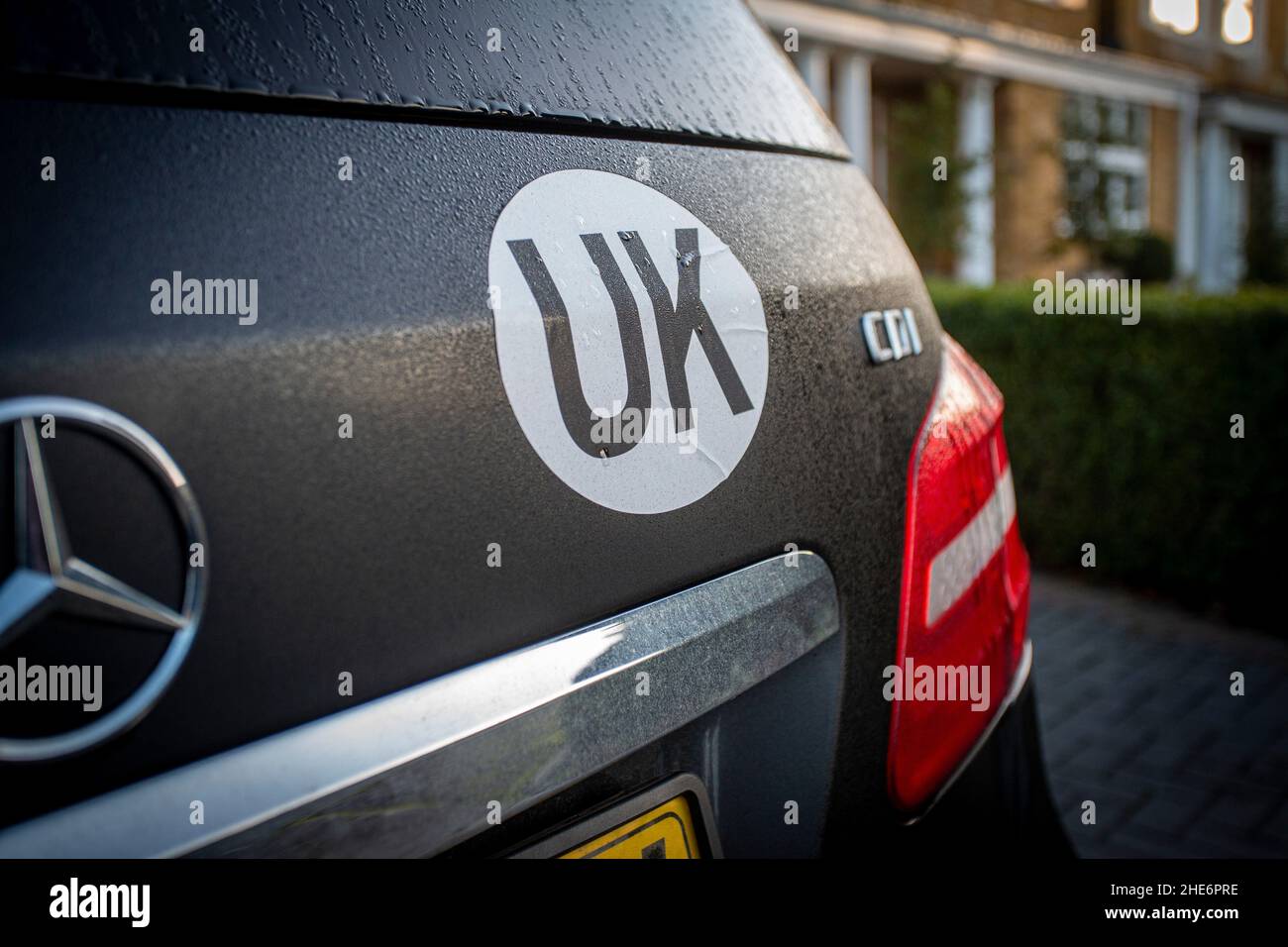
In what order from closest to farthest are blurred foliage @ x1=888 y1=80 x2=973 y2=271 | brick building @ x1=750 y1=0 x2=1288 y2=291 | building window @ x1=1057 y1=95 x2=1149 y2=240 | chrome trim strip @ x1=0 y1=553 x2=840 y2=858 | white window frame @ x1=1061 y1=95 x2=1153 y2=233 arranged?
chrome trim strip @ x1=0 y1=553 x2=840 y2=858
blurred foliage @ x1=888 y1=80 x2=973 y2=271
brick building @ x1=750 y1=0 x2=1288 y2=291
building window @ x1=1057 y1=95 x2=1149 y2=240
white window frame @ x1=1061 y1=95 x2=1153 y2=233

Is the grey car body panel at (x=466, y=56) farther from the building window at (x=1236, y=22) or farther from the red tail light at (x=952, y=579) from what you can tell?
the building window at (x=1236, y=22)

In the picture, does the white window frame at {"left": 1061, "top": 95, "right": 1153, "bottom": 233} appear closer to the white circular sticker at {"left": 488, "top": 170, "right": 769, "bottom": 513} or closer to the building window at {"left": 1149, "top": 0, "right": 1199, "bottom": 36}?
the building window at {"left": 1149, "top": 0, "right": 1199, "bottom": 36}

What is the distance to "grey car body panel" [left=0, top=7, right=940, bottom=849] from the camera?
2.55 feet

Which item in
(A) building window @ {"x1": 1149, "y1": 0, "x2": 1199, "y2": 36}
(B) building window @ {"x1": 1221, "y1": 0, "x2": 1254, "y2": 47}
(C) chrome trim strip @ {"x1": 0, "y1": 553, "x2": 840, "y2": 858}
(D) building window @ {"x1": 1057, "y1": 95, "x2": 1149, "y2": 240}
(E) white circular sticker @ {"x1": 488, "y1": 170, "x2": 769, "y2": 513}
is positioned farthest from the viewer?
(B) building window @ {"x1": 1221, "y1": 0, "x2": 1254, "y2": 47}

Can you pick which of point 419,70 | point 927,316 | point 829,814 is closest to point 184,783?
point 419,70

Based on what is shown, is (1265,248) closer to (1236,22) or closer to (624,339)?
(1236,22)

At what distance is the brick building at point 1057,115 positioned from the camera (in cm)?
1407

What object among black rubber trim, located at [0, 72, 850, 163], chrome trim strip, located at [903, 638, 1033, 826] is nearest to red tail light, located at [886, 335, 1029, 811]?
chrome trim strip, located at [903, 638, 1033, 826]

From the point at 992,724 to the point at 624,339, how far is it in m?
0.87

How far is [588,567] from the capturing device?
3.35 feet

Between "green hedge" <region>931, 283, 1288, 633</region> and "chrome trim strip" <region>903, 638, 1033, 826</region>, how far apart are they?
3.61 meters

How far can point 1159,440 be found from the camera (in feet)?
16.7

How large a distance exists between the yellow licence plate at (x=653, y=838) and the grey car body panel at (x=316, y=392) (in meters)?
0.20

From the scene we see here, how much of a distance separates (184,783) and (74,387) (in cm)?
28
